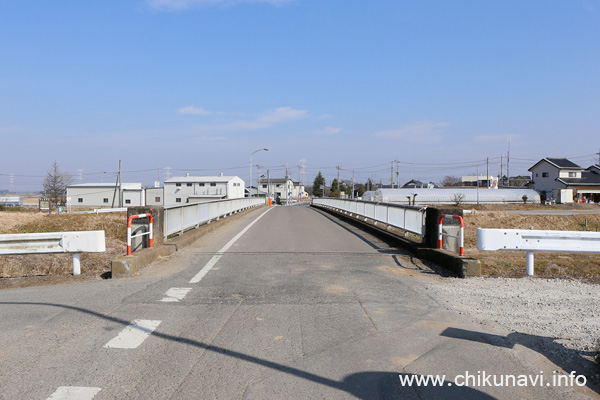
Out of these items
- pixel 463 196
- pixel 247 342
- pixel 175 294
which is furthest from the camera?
pixel 463 196

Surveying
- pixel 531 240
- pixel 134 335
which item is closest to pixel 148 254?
pixel 134 335

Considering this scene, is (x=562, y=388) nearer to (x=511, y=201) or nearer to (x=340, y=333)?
(x=340, y=333)

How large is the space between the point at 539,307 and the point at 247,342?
4088mm

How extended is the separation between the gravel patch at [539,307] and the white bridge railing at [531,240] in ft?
2.01

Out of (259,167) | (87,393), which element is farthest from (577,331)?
(259,167)

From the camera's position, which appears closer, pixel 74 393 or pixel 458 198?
pixel 74 393

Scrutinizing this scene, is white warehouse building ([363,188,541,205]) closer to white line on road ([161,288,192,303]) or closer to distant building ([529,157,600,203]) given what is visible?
distant building ([529,157,600,203])

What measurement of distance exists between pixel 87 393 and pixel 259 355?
152 centimetres

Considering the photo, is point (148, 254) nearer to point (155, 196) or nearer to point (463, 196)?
point (463, 196)

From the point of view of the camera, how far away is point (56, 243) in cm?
869

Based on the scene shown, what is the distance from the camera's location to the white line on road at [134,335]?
15.1 ft

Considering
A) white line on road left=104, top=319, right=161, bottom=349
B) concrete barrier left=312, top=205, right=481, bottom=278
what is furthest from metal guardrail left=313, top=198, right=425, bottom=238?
white line on road left=104, top=319, right=161, bottom=349

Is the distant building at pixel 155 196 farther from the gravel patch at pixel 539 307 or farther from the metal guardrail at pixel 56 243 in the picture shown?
the gravel patch at pixel 539 307

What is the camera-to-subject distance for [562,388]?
3717mm
